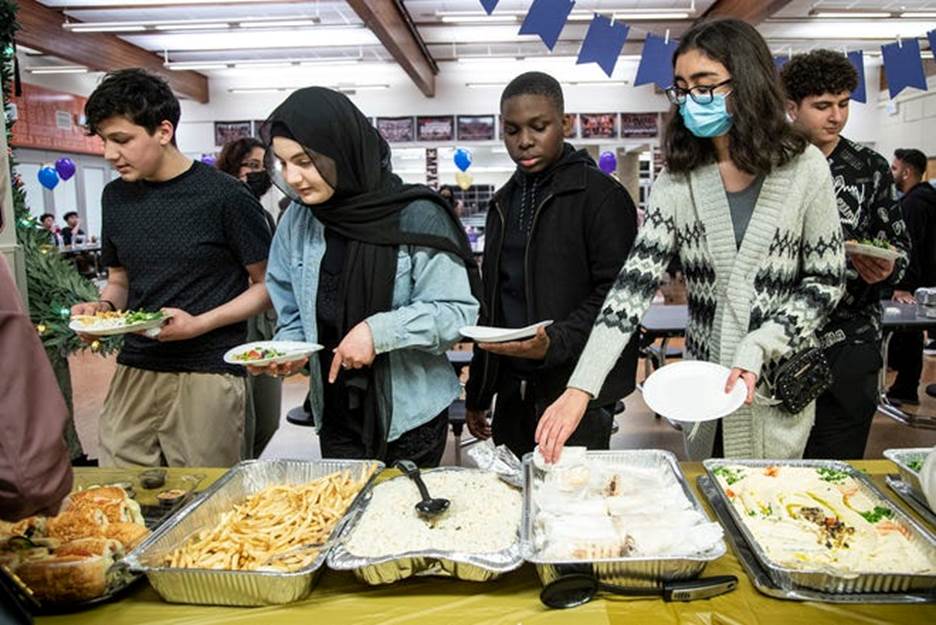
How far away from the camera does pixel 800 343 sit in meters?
1.43

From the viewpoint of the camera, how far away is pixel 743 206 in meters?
1.51

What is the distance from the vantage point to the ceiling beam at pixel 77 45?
711cm

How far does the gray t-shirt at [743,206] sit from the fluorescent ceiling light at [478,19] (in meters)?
6.44

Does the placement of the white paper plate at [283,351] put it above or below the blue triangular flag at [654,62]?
below

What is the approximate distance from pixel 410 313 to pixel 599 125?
10.3 m

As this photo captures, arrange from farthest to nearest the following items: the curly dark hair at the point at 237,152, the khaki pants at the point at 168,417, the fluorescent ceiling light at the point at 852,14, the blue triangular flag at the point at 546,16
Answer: the fluorescent ceiling light at the point at 852,14 < the curly dark hair at the point at 237,152 < the blue triangular flag at the point at 546,16 < the khaki pants at the point at 168,417

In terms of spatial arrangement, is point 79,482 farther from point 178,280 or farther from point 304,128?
point 304,128

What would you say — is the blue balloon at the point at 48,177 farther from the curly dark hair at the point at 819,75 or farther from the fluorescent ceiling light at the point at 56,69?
the curly dark hair at the point at 819,75

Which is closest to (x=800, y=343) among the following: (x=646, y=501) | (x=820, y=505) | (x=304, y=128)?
(x=820, y=505)

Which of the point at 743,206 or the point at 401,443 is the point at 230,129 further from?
the point at 743,206

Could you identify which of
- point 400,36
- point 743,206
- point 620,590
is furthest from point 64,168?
point 620,590

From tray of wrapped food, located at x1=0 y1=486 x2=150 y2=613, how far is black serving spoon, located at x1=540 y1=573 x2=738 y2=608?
627mm

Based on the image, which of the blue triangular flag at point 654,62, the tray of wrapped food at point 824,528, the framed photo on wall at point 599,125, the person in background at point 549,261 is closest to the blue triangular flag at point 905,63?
the blue triangular flag at point 654,62

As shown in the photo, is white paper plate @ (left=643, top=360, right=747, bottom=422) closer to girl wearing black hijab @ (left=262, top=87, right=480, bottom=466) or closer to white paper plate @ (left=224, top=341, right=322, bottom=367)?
girl wearing black hijab @ (left=262, top=87, right=480, bottom=466)
